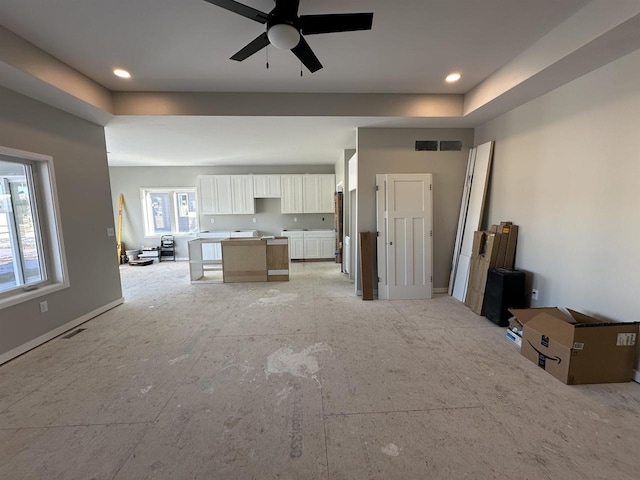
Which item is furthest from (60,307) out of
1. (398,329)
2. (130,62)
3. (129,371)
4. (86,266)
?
(398,329)

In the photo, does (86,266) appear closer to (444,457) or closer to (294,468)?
(294,468)

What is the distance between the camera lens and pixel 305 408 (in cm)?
181

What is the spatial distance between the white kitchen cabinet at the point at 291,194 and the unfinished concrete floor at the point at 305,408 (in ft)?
14.0

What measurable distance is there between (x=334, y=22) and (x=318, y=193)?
5191 millimetres

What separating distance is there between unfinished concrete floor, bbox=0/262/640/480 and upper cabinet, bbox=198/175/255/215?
429 cm

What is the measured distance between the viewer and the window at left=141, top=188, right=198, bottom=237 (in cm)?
723

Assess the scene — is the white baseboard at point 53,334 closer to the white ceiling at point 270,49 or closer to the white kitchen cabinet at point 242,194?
→ the white ceiling at point 270,49

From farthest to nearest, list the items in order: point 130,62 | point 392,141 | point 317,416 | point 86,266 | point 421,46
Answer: point 392,141, point 86,266, point 130,62, point 421,46, point 317,416

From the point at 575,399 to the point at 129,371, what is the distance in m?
3.60

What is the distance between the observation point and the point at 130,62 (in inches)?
104

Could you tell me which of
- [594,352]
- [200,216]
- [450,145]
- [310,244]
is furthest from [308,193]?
[594,352]

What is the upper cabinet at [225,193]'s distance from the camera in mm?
6848

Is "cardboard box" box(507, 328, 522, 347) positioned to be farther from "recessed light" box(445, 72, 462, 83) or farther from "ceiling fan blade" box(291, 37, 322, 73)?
"ceiling fan blade" box(291, 37, 322, 73)

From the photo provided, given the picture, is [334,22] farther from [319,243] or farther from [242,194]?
[242,194]
